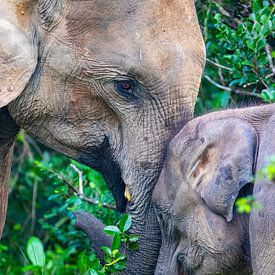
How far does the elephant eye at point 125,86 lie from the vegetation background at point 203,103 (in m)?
0.31

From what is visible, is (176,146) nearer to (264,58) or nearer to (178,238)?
(178,238)

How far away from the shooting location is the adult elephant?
4.74m

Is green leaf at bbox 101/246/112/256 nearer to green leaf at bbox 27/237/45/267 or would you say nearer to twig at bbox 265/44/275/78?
green leaf at bbox 27/237/45/267

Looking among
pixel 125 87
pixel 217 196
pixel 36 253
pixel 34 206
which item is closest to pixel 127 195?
pixel 125 87

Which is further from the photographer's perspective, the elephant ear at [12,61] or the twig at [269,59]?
the twig at [269,59]

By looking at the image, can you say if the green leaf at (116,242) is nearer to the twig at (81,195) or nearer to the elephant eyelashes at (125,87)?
the elephant eyelashes at (125,87)

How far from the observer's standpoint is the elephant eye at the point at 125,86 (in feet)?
15.8

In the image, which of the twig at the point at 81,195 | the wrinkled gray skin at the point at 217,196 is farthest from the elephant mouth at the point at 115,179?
the twig at the point at 81,195

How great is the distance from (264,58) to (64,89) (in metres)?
1.01

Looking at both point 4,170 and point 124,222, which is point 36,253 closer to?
point 4,170

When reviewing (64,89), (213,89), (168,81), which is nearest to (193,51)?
(168,81)

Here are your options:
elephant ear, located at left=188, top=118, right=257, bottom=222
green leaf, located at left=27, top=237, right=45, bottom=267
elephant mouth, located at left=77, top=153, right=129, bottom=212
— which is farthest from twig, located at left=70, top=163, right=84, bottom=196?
elephant ear, located at left=188, top=118, right=257, bottom=222

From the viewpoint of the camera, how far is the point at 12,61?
475 cm

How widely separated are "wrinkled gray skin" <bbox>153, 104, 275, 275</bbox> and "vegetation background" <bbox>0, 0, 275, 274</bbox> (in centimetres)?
38
